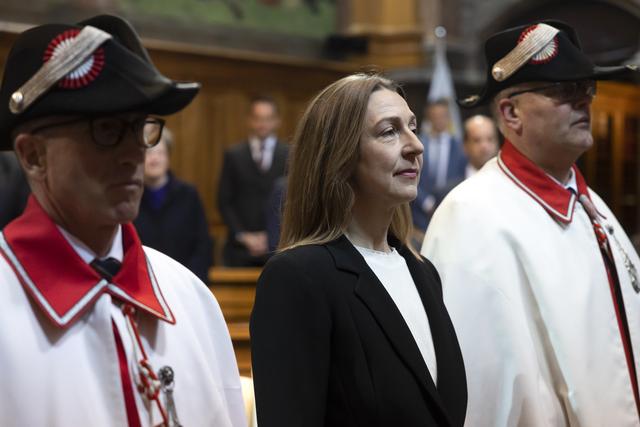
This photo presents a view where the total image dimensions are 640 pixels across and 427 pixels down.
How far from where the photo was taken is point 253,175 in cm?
807

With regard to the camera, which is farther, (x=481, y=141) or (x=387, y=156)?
(x=481, y=141)

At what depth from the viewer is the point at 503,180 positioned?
3.17 metres

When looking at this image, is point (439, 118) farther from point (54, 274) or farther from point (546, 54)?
point (54, 274)

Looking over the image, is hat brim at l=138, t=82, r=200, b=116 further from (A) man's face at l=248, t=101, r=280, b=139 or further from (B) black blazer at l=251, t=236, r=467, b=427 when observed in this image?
(A) man's face at l=248, t=101, r=280, b=139

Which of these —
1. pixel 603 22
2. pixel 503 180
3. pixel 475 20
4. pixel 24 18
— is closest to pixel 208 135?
pixel 24 18

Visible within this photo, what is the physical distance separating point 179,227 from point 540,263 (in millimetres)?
2962

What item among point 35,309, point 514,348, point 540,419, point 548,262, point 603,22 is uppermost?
point 603,22

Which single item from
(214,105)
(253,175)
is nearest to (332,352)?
(253,175)

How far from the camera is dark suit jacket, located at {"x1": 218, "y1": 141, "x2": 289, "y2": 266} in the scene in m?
8.04

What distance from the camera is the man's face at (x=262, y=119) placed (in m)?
8.06

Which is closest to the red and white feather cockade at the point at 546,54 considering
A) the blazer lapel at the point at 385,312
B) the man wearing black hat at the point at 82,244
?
the blazer lapel at the point at 385,312

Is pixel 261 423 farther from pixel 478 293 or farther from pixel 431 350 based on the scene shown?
pixel 478 293

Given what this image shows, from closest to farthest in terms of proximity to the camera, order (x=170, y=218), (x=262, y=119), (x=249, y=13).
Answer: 1. (x=170, y=218)
2. (x=262, y=119)
3. (x=249, y=13)

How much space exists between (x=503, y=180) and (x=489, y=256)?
30 cm
